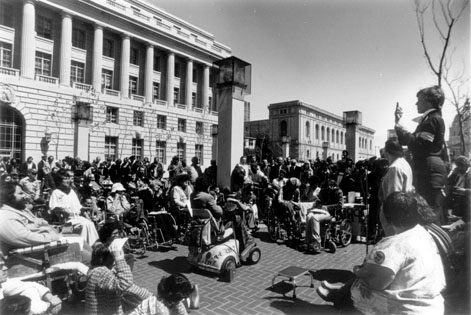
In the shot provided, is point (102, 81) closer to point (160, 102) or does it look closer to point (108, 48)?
point (108, 48)

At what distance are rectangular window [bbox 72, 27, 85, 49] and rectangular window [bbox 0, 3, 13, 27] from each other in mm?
5806

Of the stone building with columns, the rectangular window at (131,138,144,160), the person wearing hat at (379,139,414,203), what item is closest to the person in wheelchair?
the person wearing hat at (379,139,414,203)

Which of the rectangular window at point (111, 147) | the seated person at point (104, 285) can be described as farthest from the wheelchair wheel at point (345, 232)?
the rectangular window at point (111, 147)

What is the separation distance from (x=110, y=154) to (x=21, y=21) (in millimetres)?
15240

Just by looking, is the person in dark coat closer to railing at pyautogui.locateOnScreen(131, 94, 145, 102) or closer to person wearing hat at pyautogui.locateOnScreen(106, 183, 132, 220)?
person wearing hat at pyautogui.locateOnScreen(106, 183, 132, 220)

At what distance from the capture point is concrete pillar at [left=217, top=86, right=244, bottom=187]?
889 cm

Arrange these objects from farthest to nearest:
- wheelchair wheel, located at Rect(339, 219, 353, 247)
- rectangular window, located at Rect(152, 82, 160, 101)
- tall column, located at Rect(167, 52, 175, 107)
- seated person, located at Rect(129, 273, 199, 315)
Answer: rectangular window, located at Rect(152, 82, 160, 101), tall column, located at Rect(167, 52, 175, 107), wheelchair wheel, located at Rect(339, 219, 353, 247), seated person, located at Rect(129, 273, 199, 315)

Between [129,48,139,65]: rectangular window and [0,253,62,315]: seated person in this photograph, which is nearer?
[0,253,62,315]: seated person

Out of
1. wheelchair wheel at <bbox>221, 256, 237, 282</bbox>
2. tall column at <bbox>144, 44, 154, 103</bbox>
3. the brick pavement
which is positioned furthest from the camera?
tall column at <bbox>144, 44, 154, 103</bbox>

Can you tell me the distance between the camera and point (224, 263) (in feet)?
16.5

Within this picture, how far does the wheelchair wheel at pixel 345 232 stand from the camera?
716 cm

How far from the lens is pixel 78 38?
31547 millimetres

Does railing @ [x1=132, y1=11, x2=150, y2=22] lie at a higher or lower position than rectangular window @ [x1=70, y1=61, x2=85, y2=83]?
higher

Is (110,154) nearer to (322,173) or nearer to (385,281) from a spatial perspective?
(322,173)
